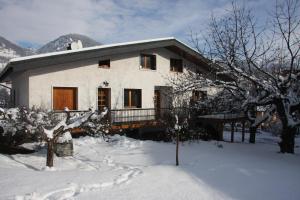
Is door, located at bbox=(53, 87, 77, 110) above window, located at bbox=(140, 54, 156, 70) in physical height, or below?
below

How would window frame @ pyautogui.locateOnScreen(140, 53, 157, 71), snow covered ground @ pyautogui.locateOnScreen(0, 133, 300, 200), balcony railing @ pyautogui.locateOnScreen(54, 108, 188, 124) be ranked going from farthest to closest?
window frame @ pyautogui.locateOnScreen(140, 53, 157, 71), balcony railing @ pyautogui.locateOnScreen(54, 108, 188, 124), snow covered ground @ pyautogui.locateOnScreen(0, 133, 300, 200)

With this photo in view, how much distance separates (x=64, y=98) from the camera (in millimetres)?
14938

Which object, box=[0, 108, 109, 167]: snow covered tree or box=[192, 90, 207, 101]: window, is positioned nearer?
box=[0, 108, 109, 167]: snow covered tree

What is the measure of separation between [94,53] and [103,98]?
111 inches

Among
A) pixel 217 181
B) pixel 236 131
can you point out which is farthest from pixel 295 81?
pixel 236 131

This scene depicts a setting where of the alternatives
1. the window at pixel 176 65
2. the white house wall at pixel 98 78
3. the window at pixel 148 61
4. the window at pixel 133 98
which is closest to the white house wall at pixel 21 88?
the white house wall at pixel 98 78

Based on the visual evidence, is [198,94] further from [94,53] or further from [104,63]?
[94,53]

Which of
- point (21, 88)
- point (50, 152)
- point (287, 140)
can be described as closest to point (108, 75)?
point (21, 88)

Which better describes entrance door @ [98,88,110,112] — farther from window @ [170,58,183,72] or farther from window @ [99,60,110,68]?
window @ [170,58,183,72]

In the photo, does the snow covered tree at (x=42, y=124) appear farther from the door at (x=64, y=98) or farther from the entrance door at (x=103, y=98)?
the entrance door at (x=103, y=98)

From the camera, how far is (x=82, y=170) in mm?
8203

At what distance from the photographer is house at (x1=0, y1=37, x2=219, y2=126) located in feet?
45.7

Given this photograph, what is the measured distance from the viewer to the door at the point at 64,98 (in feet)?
48.1

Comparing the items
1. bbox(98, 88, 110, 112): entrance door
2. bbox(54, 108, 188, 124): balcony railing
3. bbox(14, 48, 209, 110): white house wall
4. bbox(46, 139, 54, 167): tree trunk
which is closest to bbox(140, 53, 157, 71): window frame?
bbox(14, 48, 209, 110): white house wall
